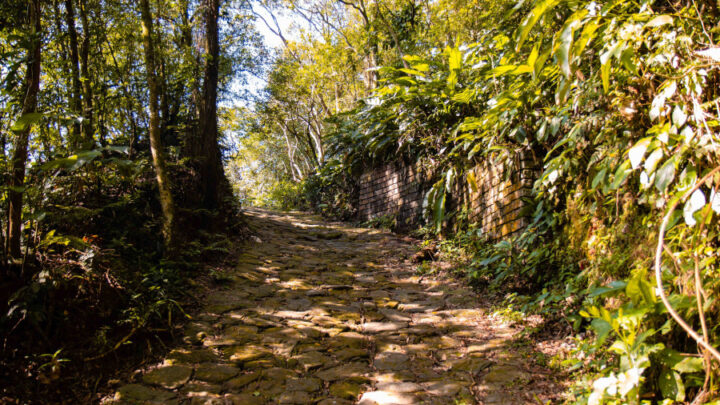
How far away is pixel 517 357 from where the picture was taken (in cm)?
266

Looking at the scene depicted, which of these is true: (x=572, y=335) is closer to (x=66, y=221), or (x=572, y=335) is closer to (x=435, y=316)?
(x=435, y=316)

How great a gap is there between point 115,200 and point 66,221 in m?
0.74

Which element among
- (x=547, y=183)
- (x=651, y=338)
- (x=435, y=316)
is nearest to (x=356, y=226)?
(x=435, y=316)

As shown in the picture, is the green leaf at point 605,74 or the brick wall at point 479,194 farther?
the brick wall at point 479,194

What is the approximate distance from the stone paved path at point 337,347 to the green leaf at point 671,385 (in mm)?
707

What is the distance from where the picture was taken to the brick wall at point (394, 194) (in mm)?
6527

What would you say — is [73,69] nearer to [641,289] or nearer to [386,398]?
[386,398]

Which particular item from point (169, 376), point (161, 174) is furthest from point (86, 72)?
point (169, 376)

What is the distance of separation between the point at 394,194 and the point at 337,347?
4.32 metres

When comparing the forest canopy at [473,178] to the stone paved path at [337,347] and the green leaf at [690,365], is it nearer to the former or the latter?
the green leaf at [690,365]

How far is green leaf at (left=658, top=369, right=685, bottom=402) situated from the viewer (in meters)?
1.57

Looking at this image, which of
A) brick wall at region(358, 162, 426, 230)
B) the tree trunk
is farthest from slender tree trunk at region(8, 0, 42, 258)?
brick wall at region(358, 162, 426, 230)

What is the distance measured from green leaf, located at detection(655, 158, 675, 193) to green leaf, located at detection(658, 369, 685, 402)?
745 millimetres

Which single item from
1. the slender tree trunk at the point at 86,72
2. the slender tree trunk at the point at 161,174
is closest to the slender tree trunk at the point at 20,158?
the slender tree trunk at the point at 161,174
